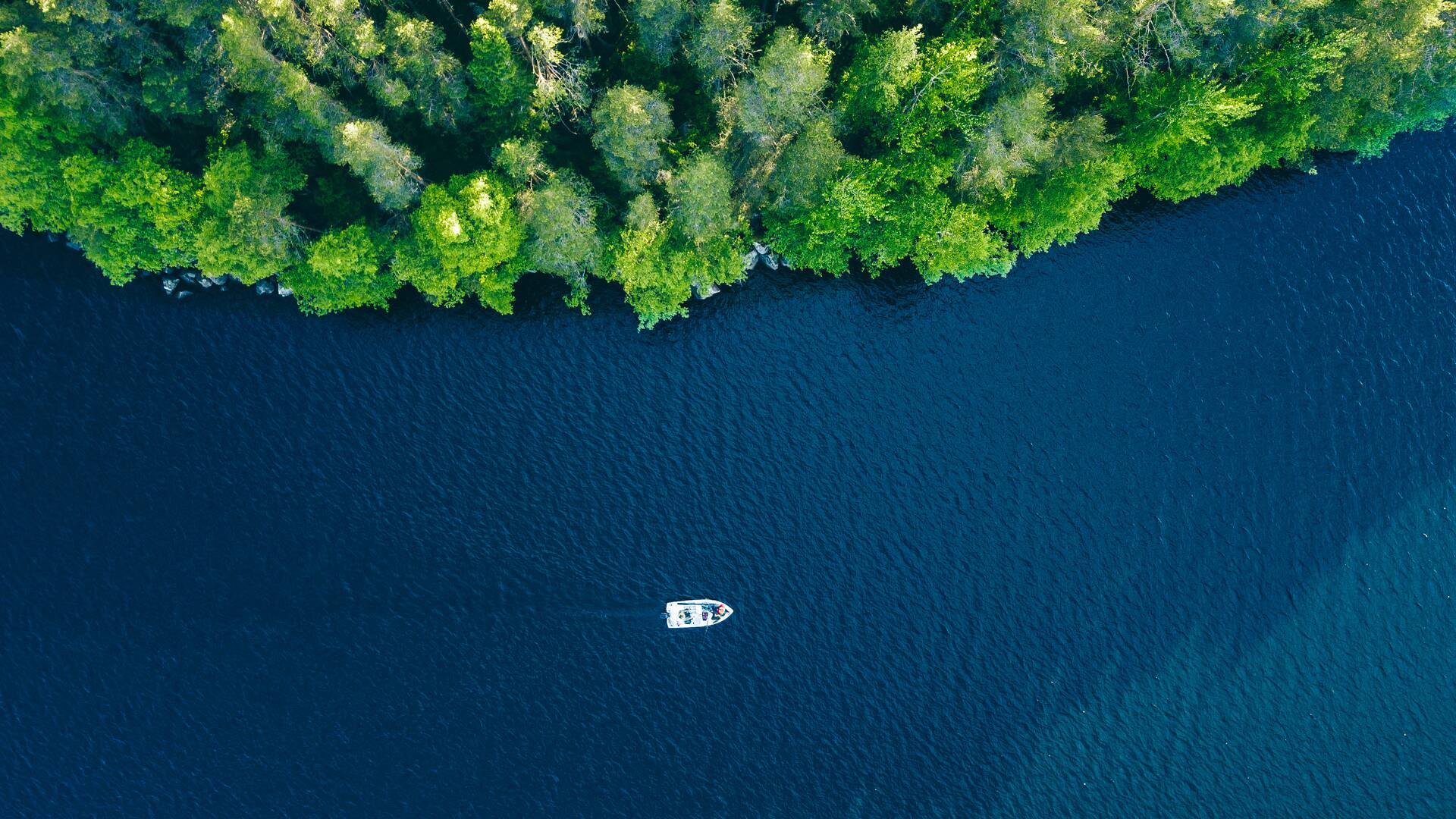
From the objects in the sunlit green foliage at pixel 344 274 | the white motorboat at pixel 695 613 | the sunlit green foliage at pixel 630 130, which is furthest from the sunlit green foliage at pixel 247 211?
the white motorboat at pixel 695 613

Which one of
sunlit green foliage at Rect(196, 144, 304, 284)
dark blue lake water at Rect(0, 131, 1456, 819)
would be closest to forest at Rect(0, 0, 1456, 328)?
sunlit green foliage at Rect(196, 144, 304, 284)

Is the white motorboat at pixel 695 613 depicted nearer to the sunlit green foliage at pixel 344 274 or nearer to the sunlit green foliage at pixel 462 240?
the sunlit green foliage at pixel 462 240

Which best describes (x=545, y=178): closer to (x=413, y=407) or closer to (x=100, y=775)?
(x=413, y=407)

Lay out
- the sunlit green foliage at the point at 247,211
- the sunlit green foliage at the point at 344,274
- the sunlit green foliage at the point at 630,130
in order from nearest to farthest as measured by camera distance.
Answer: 1. the sunlit green foliage at the point at 630,130
2. the sunlit green foliage at the point at 247,211
3. the sunlit green foliage at the point at 344,274

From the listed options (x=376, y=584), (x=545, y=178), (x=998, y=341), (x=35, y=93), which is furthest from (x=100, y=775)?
(x=998, y=341)

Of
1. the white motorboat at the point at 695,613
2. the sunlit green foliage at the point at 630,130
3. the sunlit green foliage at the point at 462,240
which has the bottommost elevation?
the white motorboat at the point at 695,613

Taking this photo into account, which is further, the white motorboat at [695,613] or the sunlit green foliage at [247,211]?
the white motorboat at [695,613]

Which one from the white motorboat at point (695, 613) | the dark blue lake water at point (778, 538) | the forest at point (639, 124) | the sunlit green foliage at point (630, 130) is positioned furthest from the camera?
the white motorboat at point (695, 613)
